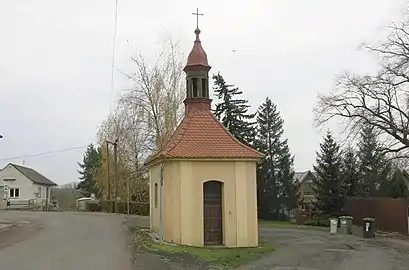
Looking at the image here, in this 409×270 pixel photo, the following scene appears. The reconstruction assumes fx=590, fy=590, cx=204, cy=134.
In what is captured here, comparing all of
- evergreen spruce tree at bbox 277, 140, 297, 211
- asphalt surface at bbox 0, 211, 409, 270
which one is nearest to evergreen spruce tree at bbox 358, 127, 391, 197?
evergreen spruce tree at bbox 277, 140, 297, 211

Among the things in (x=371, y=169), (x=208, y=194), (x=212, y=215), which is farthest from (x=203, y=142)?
(x=371, y=169)

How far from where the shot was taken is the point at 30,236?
87.6 feet

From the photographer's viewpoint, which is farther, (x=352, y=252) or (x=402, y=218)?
(x=402, y=218)

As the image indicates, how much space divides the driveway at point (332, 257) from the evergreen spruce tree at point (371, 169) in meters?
14.1

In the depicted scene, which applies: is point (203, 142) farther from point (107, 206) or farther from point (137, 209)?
point (107, 206)

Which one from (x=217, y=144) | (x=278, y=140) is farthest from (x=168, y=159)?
(x=278, y=140)

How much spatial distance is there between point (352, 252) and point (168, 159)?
8.49m

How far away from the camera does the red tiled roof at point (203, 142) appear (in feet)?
80.8

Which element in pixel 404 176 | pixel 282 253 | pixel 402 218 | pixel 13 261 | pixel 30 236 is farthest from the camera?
pixel 404 176

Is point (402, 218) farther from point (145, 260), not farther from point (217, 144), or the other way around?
point (145, 260)

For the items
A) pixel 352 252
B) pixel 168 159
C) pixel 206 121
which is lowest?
pixel 352 252

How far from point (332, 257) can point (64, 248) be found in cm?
995

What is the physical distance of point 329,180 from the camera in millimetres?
50125

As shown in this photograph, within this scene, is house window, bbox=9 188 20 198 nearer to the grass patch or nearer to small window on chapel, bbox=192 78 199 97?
small window on chapel, bbox=192 78 199 97
